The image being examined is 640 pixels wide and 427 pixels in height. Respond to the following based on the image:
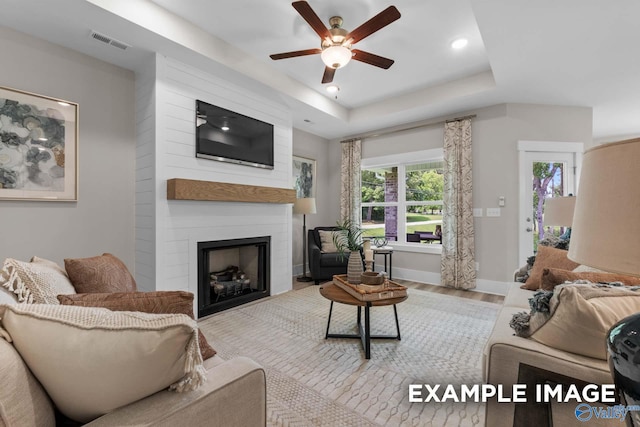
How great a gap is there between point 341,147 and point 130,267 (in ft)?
12.9

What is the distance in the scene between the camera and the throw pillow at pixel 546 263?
230 cm

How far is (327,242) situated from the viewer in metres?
4.72

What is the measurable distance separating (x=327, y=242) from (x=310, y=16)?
324cm

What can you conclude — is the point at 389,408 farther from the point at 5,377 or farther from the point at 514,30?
the point at 514,30

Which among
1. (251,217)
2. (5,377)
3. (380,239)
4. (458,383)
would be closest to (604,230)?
(5,377)

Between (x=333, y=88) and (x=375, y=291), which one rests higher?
(x=333, y=88)

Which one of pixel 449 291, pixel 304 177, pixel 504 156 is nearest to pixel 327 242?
pixel 304 177

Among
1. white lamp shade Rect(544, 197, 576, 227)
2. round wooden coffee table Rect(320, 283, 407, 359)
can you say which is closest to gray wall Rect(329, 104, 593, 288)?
white lamp shade Rect(544, 197, 576, 227)

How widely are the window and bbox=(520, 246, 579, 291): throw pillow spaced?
7.24 ft

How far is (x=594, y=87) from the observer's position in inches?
133

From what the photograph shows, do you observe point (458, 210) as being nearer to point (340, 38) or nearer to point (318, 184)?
point (318, 184)

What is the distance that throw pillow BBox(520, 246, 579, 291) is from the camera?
90.4 inches

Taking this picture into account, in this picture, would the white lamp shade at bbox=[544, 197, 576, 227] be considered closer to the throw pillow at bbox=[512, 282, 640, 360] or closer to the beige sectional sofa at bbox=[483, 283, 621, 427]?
the throw pillow at bbox=[512, 282, 640, 360]

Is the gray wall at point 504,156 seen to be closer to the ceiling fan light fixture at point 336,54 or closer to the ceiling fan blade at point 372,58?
the ceiling fan blade at point 372,58
